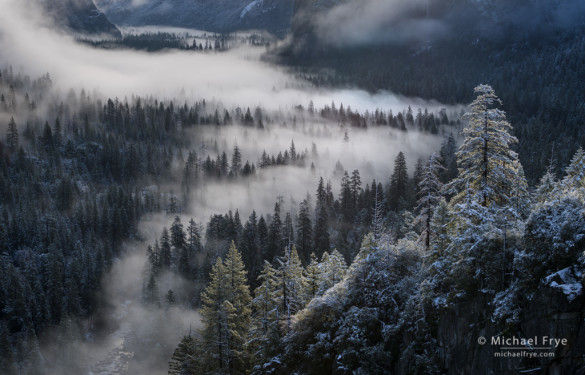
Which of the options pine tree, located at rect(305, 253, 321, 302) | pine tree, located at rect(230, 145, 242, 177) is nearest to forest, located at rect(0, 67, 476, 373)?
pine tree, located at rect(230, 145, 242, 177)

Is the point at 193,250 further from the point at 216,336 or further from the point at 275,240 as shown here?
the point at 216,336

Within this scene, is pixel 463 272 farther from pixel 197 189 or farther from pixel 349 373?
pixel 197 189

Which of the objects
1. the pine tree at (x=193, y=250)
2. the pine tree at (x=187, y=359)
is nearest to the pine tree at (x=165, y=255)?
the pine tree at (x=193, y=250)

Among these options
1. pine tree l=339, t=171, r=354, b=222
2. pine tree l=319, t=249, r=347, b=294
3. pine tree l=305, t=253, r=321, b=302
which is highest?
pine tree l=319, t=249, r=347, b=294

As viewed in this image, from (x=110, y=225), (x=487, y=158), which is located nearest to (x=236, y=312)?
(x=487, y=158)

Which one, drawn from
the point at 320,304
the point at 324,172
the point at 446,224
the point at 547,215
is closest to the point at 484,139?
the point at 446,224

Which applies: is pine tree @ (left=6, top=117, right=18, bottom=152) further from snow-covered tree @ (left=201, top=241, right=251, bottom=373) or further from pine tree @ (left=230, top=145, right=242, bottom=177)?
snow-covered tree @ (left=201, top=241, right=251, bottom=373)
